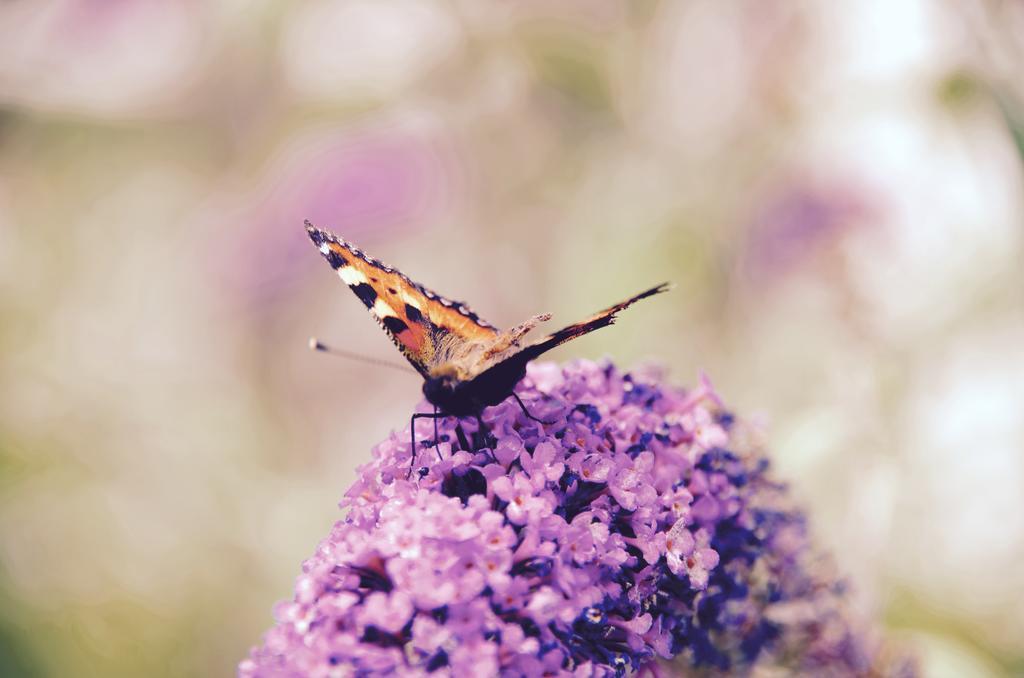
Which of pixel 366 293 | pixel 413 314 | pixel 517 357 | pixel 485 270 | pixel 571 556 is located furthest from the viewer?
pixel 485 270

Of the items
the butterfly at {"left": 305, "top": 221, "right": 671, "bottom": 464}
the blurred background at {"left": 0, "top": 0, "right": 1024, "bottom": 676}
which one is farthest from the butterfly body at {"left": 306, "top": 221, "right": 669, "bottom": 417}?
the blurred background at {"left": 0, "top": 0, "right": 1024, "bottom": 676}

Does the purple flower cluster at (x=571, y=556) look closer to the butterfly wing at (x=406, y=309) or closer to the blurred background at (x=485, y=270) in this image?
the butterfly wing at (x=406, y=309)

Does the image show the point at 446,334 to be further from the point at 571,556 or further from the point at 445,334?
the point at 571,556

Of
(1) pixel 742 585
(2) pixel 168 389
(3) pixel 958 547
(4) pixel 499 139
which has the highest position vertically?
(4) pixel 499 139

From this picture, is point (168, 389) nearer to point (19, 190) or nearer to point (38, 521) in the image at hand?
point (38, 521)

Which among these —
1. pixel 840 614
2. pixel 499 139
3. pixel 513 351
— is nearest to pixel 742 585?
pixel 840 614

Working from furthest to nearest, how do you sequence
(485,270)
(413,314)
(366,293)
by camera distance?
(485,270) < (413,314) < (366,293)

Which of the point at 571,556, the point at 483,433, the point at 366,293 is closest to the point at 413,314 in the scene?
the point at 366,293
